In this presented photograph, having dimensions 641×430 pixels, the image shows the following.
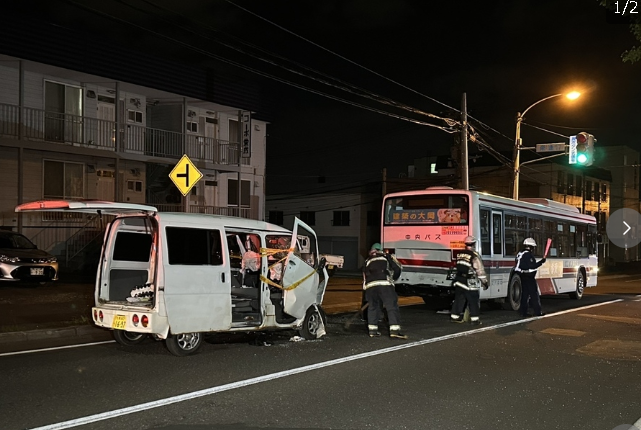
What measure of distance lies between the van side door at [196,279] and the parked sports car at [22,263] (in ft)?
29.7

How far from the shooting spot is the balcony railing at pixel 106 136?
20234 mm

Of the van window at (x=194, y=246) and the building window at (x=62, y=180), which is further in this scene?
the building window at (x=62, y=180)

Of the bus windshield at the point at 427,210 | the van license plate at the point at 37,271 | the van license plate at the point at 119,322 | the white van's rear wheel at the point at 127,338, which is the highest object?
the bus windshield at the point at 427,210

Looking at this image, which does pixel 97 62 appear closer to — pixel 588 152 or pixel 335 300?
pixel 335 300

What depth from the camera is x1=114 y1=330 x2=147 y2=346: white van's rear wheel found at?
9.23 m

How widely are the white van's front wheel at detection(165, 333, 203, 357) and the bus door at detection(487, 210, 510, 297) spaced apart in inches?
322

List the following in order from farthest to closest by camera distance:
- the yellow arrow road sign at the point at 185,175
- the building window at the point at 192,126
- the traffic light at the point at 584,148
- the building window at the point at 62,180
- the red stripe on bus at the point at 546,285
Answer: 1. the building window at the point at 192,126
2. the traffic light at the point at 584,148
3. the building window at the point at 62,180
4. the red stripe on bus at the point at 546,285
5. the yellow arrow road sign at the point at 185,175

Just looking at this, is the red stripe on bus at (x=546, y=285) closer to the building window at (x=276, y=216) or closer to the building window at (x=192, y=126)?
the building window at (x=192, y=126)

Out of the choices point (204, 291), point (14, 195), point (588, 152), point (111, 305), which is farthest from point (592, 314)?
point (14, 195)

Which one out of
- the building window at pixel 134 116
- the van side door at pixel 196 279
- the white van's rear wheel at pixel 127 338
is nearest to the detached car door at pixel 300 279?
the van side door at pixel 196 279

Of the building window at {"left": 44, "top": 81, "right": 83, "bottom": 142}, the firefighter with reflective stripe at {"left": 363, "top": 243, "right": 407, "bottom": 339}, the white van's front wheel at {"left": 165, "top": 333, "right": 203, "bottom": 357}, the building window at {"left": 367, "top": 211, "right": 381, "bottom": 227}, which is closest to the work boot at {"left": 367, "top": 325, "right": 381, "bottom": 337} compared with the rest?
the firefighter with reflective stripe at {"left": 363, "top": 243, "right": 407, "bottom": 339}

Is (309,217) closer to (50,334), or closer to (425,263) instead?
(425,263)

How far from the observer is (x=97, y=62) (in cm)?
2125

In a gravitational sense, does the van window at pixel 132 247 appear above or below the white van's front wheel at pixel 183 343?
above
